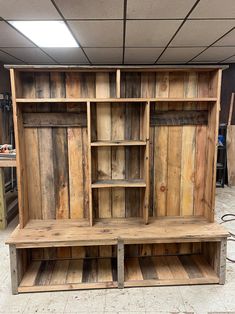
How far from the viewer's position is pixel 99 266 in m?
2.43

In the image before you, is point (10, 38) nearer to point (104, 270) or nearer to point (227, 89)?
point (104, 270)

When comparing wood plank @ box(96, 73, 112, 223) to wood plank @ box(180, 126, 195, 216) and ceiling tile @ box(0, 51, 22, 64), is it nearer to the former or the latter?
wood plank @ box(180, 126, 195, 216)

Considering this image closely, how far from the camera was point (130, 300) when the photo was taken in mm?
2027

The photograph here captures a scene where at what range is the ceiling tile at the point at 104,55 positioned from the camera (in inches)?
163

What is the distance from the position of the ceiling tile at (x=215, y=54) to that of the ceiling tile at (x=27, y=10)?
8.79ft

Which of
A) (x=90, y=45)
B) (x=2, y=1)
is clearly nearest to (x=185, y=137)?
(x=2, y=1)

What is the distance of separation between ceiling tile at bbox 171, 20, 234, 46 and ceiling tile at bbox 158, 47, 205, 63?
298 mm

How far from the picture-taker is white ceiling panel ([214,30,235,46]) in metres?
3.44

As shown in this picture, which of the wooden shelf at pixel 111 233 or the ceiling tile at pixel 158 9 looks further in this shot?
the ceiling tile at pixel 158 9

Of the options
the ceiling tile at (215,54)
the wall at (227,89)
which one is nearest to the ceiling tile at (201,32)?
the ceiling tile at (215,54)

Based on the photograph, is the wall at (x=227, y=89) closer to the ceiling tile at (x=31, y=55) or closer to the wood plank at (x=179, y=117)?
the ceiling tile at (x=31, y=55)

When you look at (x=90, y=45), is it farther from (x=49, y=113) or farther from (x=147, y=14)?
(x=49, y=113)

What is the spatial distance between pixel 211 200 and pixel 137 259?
916 millimetres

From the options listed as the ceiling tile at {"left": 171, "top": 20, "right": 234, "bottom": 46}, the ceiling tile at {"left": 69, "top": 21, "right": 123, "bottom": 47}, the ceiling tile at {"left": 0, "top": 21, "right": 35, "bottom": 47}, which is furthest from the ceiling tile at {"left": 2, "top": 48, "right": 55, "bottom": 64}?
the ceiling tile at {"left": 171, "top": 20, "right": 234, "bottom": 46}
